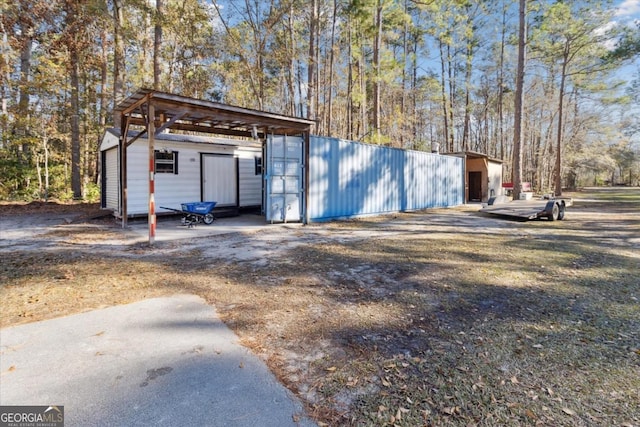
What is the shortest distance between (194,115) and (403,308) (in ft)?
22.9

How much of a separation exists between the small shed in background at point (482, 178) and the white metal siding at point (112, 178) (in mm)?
15729

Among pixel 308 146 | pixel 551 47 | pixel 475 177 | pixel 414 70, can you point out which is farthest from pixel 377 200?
pixel 414 70

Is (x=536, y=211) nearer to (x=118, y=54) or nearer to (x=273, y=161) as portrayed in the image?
(x=273, y=161)

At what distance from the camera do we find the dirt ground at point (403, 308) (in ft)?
5.95

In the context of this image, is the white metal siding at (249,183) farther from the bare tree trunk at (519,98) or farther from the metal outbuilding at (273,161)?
the bare tree trunk at (519,98)

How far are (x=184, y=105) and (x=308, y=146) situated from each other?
3286 millimetres

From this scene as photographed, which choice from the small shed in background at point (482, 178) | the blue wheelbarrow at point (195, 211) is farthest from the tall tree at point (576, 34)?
the blue wheelbarrow at point (195, 211)

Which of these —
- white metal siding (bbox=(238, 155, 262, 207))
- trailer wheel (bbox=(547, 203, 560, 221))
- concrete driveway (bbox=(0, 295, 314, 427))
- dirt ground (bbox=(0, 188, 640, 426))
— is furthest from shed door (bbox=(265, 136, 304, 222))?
trailer wheel (bbox=(547, 203, 560, 221))

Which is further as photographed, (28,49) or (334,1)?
(334,1)

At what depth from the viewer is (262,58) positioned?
16484 mm

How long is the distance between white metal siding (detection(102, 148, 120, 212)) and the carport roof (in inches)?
63.7

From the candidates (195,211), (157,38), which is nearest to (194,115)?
(195,211)

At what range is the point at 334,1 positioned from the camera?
630 inches

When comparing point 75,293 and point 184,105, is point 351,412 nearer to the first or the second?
point 75,293
